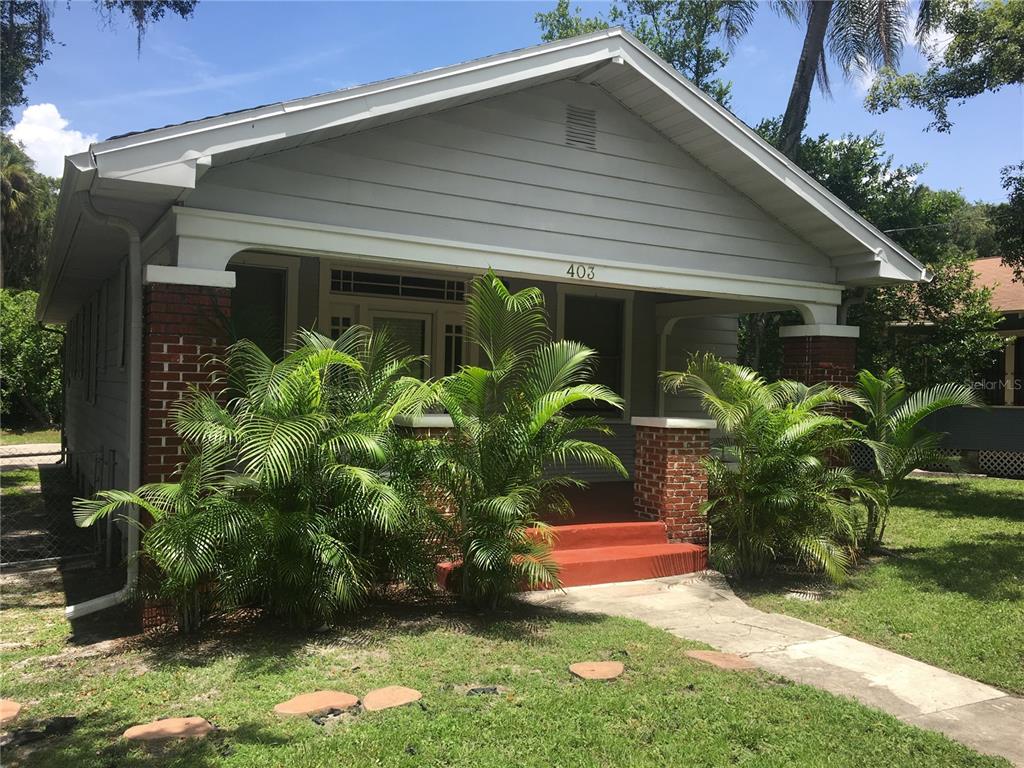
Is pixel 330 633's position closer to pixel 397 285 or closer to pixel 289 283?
pixel 289 283

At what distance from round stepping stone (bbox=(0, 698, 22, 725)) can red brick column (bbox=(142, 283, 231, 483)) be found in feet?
5.87

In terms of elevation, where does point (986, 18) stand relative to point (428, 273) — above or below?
above

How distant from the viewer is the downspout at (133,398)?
626 cm

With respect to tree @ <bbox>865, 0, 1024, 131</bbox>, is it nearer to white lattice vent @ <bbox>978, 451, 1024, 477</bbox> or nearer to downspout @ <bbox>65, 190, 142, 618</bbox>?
white lattice vent @ <bbox>978, 451, 1024, 477</bbox>

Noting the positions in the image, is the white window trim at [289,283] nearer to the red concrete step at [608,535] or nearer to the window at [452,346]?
the window at [452,346]

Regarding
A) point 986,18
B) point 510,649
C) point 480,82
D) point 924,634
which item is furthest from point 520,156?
point 986,18

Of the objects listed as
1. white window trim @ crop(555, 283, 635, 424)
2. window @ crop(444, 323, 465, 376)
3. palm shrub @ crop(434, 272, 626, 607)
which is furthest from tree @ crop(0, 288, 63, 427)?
palm shrub @ crop(434, 272, 626, 607)

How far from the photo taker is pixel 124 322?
346 inches

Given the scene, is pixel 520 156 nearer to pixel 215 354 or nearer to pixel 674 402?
pixel 215 354

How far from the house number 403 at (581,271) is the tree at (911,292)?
29.1 feet

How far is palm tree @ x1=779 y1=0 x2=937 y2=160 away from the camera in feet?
57.2

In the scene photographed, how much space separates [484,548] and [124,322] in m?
5.17

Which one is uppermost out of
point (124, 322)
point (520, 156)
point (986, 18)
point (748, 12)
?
point (748, 12)

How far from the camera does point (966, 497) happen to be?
44.9ft
